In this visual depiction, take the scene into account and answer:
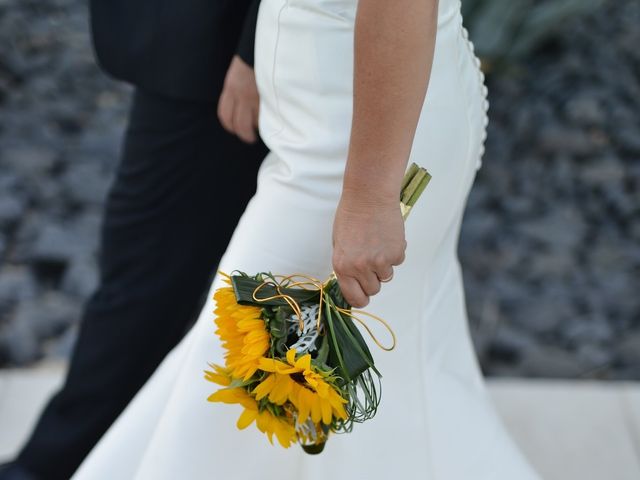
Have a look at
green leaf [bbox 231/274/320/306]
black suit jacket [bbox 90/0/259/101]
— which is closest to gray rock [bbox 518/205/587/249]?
black suit jacket [bbox 90/0/259/101]

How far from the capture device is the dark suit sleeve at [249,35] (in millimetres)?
1379

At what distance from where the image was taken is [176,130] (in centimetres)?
167

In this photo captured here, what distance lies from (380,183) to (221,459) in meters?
0.54

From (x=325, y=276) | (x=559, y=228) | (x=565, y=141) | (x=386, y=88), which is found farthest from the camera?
(x=565, y=141)

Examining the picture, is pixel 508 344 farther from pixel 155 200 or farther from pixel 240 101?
pixel 240 101

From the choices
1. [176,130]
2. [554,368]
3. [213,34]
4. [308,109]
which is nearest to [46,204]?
[176,130]

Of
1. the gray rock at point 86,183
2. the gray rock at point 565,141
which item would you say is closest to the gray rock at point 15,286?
the gray rock at point 86,183

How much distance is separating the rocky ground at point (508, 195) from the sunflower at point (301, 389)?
128 centimetres

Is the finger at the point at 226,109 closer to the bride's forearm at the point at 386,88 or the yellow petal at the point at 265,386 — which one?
the bride's forearm at the point at 386,88

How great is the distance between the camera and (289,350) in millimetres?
1095

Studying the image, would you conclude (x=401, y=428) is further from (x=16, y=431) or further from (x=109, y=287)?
(x=16, y=431)


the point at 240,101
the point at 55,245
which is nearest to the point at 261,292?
the point at 240,101

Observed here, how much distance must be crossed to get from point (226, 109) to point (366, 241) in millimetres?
487

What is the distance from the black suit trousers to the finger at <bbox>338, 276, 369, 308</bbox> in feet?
2.05
